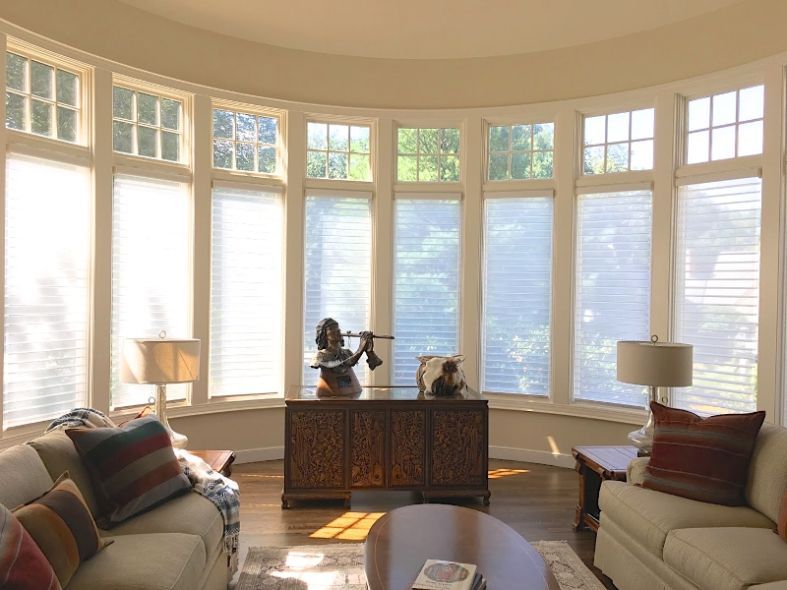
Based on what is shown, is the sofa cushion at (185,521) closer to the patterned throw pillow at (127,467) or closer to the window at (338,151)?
the patterned throw pillow at (127,467)

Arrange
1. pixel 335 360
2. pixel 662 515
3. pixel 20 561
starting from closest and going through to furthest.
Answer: pixel 20 561, pixel 662 515, pixel 335 360

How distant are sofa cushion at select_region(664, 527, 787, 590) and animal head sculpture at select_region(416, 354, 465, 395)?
79.6 inches

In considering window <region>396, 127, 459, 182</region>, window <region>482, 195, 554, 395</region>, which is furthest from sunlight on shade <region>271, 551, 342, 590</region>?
window <region>396, 127, 459, 182</region>

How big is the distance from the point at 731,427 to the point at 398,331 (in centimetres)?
329

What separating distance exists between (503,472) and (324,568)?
7.90ft

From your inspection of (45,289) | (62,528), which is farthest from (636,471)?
(45,289)

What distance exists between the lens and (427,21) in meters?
5.20

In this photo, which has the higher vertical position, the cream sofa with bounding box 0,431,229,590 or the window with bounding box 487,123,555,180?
the window with bounding box 487,123,555,180

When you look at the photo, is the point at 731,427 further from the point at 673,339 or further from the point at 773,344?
the point at 673,339

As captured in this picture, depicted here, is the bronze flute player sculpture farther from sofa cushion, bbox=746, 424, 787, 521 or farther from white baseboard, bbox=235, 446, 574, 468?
sofa cushion, bbox=746, 424, 787, 521

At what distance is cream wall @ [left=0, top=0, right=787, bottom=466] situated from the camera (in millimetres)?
4852

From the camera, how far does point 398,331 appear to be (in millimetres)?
5957

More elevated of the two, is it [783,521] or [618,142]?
[618,142]

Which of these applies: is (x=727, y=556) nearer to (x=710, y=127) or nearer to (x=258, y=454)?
(x=710, y=127)
